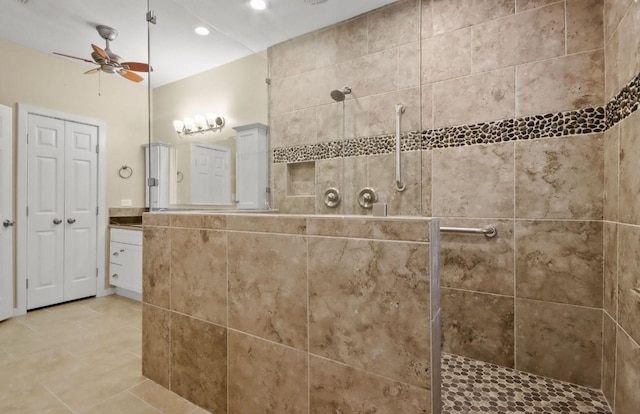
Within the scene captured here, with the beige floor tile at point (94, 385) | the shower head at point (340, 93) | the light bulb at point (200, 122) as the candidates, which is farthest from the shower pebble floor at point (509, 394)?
the light bulb at point (200, 122)

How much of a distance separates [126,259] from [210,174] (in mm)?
2318

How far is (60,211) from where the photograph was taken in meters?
3.43

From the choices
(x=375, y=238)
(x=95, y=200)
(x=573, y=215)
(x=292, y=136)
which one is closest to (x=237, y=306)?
(x=375, y=238)

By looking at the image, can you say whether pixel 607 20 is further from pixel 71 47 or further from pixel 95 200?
pixel 95 200

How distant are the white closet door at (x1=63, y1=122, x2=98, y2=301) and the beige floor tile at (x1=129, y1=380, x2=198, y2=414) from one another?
99.4 inches

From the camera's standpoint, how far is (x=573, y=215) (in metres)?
1.72

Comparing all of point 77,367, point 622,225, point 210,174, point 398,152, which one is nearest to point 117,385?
point 77,367

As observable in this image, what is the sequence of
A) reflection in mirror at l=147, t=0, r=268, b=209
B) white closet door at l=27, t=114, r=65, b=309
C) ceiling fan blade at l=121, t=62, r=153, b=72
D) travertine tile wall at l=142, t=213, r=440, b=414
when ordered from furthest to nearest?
white closet door at l=27, t=114, r=65, b=309, ceiling fan blade at l=121, t=62, r=153, b=72, reflection in mirror at l=147, t=0, r=268, b=209, travertine tile wall at l=142, t=213, r=440, b=414

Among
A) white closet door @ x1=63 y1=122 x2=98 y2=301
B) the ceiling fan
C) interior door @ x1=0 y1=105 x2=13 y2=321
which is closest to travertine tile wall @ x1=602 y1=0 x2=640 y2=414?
the ceiling fan

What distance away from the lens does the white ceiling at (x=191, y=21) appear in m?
1.86

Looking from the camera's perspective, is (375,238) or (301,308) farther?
(301,308)

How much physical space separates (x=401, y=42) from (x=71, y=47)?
3.46 m

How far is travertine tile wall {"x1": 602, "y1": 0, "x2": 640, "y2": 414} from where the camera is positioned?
1266mm

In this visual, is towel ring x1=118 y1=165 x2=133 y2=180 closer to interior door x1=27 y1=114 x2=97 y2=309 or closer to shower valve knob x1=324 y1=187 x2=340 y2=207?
interior door x1=27 y1=114 x2=97 y2=309
